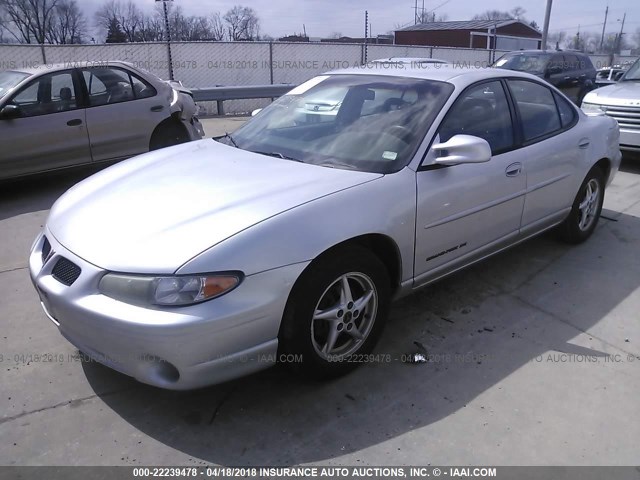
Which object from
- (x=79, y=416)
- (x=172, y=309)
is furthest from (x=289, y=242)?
(x=79, y=416)

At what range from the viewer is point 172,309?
2230 mm

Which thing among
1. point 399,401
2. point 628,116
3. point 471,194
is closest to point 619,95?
point 628,116

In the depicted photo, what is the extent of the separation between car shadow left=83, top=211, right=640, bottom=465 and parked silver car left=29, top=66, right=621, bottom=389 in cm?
24

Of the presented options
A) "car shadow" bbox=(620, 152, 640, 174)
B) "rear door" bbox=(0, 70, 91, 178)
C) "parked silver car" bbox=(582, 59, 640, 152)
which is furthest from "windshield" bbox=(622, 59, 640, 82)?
"rear door" bbox=(0, 70, 91, 178)

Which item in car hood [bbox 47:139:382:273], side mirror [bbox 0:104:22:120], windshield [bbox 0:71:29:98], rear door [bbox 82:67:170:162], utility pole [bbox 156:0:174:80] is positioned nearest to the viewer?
car hood [bbox 47:139:382:273]

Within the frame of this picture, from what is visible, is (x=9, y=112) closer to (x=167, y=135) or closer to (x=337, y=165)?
(x=167, y=135)

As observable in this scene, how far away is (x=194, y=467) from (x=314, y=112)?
2432mm

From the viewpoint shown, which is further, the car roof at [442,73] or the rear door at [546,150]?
the rear door at [546,150]

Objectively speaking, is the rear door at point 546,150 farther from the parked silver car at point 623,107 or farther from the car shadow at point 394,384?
the parked silver car at point 623,107

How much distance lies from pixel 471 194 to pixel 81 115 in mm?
5130

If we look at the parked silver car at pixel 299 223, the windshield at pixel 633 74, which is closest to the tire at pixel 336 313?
the parked silver car at pixel 299 223

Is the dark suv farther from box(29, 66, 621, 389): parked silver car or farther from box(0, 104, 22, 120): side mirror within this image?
box(0, 104, 22, 120): side mirror

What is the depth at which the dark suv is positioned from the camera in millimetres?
12391

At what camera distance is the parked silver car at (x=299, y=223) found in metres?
2.29
